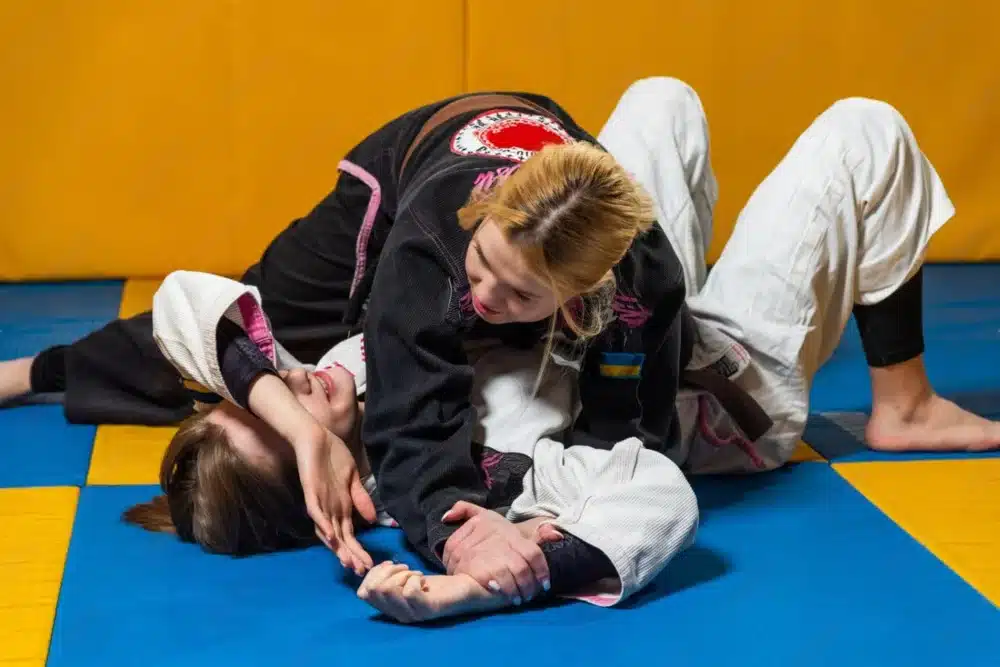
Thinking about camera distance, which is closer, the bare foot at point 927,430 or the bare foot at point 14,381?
the bare foot at point 927,430

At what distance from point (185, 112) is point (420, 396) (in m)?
1.60

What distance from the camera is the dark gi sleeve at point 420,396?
4.60ft

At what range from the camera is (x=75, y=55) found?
2.70 meters

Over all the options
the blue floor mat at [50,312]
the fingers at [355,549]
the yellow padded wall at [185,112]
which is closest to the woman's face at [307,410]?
the fingers at [355,549]

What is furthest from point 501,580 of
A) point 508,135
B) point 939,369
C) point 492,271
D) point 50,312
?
point 50,312

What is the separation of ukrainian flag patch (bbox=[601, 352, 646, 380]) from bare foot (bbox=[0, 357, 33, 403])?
1.07 meters

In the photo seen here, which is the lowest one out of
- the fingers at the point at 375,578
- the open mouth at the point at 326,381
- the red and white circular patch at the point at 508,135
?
the fingers at the point at 375,578

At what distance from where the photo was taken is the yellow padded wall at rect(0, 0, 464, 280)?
2701 mm

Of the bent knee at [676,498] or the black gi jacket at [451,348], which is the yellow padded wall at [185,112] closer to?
the black gi jacket at [451,348]

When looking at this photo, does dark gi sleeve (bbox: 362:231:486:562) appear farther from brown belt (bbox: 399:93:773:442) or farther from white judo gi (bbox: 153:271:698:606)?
brown belt (bbox: 399:93:773:442)

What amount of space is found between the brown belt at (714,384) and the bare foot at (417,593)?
1.64 ft

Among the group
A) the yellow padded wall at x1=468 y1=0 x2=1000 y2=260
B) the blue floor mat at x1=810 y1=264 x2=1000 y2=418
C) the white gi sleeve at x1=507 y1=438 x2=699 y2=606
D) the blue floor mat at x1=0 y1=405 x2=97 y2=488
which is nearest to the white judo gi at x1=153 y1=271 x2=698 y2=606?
the white gi sleeve at x1=507 y1=438 x2=699 y2=606

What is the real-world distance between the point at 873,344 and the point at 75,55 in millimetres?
1835

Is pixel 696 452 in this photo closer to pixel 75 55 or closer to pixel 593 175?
pixel 593 175
